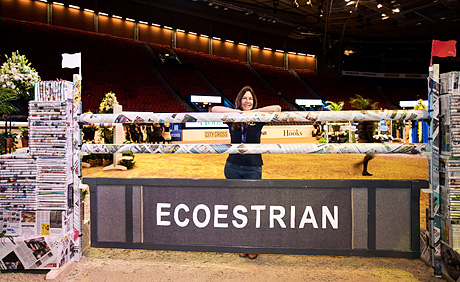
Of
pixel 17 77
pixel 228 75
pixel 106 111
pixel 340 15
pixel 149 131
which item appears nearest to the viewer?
pixel 17 77

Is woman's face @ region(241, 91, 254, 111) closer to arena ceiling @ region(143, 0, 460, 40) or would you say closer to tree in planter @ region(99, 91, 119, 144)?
tree in planter @ region(99, 91, 119, 144)

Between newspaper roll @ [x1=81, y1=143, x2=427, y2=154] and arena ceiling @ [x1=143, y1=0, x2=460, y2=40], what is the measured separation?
47.8 ft

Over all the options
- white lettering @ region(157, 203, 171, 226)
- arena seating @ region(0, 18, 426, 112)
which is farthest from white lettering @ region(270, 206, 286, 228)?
arena seating @ region(0, 18, 426, 112)

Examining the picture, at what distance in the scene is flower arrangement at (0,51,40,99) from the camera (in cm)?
270

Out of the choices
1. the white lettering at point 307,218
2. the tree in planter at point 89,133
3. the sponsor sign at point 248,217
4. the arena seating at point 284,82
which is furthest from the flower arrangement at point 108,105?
the arena seating at point 284,82

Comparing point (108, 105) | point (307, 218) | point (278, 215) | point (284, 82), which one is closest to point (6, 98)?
point (278, 215)

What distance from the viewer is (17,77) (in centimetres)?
275

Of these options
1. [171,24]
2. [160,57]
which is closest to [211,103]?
[160,57]

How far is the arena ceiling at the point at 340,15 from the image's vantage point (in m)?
16.1

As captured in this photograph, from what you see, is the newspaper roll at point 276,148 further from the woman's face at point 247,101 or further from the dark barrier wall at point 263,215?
the woman's face at point 247,101

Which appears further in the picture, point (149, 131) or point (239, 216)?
point (149, 131)

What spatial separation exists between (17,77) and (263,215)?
265 centimetres

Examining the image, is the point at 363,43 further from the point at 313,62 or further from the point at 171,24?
the point at 171,24

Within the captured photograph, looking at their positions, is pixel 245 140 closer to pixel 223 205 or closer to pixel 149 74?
pixel 223 205
